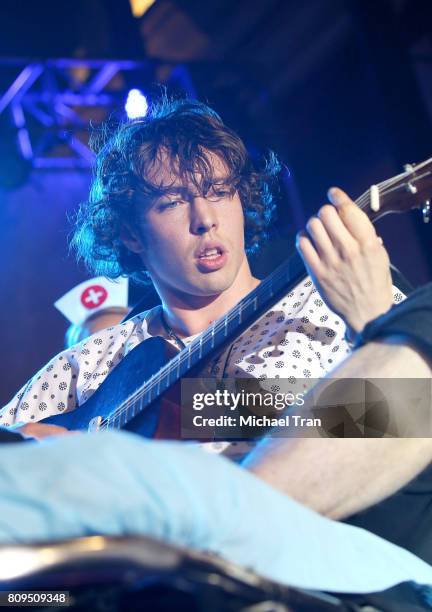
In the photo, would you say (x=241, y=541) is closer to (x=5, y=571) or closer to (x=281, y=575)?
(x=281, y=575)

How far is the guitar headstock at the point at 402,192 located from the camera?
120cm

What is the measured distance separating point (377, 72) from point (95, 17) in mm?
1568

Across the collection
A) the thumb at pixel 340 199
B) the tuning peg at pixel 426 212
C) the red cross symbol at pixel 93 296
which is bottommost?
the tuning peg at pixel 426 212

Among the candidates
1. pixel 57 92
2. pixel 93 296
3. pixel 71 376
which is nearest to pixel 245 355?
pixel 71 376

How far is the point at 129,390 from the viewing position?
1449 mm

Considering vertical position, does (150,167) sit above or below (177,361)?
above

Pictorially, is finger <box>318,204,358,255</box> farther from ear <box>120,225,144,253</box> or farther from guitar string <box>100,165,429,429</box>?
ear <box>120,225,144,253</box>

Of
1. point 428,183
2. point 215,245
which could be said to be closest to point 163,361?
point 215,245

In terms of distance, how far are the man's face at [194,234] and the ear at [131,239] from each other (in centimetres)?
9

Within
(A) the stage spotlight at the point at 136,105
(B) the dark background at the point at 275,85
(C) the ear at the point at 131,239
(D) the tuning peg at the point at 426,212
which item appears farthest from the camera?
(B) the dark background at the point at 275,85

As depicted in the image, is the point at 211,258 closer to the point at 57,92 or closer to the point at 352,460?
the point at 352,460

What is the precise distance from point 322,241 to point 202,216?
423mm

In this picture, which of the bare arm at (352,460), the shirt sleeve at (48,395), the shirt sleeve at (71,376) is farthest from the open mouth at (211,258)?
the bare arm at (352,460)

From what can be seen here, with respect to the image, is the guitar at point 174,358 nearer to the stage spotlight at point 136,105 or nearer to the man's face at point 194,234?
the man's face at point 194,234
